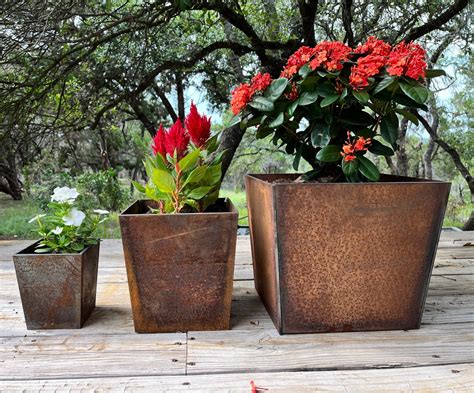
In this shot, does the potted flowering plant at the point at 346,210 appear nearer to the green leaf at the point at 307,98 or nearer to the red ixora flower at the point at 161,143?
the green leaf at the point at 307,98

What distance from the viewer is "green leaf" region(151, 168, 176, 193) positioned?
83cm

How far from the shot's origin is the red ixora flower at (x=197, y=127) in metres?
0.93

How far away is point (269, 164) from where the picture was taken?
4.97 meters

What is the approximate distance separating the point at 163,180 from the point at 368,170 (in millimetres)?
398

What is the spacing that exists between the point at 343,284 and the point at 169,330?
1.20ft

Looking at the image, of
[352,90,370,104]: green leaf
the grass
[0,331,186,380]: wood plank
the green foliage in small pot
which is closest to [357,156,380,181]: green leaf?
the green foliage in small pot

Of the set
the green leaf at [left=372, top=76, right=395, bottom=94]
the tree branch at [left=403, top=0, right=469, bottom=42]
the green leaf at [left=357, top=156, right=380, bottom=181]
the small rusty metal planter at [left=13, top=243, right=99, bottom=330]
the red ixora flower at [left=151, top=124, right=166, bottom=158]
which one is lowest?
the small rusty metal planter at [left=13, top=243, right=99, bottom=330]

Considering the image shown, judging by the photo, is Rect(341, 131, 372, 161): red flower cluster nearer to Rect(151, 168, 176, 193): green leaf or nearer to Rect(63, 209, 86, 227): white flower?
Rect(151, 168, 176, 193): green leaf

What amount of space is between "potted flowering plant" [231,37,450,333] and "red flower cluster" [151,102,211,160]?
83 millimetres

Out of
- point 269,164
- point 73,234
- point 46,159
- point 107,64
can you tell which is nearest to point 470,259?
point 73,234

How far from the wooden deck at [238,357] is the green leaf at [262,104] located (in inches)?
17.8

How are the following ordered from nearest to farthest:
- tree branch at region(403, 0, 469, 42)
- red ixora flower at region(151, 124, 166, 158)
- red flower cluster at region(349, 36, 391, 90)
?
red flower cluster at region(349, 36, 391, 90) < red ixora flower at region(151, 124, 166, 158) < tree branch at region(403, 0, 469, 42)

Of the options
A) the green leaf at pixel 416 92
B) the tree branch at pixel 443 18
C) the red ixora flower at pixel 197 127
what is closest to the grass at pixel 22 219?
the tree branch at pixel 443 18

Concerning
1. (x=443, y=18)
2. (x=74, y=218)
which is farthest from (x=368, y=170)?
(x=443, y=18)
